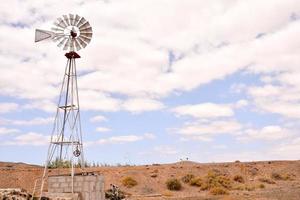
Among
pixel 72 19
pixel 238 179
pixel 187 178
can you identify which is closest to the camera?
pixel 72 19

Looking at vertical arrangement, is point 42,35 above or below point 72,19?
below

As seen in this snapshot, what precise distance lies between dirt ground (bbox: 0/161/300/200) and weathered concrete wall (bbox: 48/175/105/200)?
11292 millimetres

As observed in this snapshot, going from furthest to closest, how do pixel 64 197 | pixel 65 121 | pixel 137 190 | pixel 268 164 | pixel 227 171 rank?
1. pixel 268 164
2. pixel 227 171
3. pixel 137 190
4. pixel 65 121
5. pixel 64 197

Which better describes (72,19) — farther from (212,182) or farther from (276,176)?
(276,176)

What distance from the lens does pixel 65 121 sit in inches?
918

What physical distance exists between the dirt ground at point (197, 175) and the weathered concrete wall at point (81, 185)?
37.0 ft

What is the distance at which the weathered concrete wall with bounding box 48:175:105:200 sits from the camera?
2194 centimetres

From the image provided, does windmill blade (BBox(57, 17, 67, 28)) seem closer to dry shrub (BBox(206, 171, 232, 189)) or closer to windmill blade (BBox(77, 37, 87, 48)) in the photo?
windmill blade (BBox(77, 37, 87, 48))

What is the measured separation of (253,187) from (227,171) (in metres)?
9.90

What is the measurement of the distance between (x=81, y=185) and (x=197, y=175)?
29111 mm

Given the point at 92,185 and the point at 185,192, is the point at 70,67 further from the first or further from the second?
the point at 185,192

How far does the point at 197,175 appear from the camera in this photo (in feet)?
162

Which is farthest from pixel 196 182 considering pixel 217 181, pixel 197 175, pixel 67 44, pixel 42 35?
pixel 42 35

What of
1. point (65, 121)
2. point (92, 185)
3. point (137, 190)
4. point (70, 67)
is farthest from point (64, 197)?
point (137, 190)
